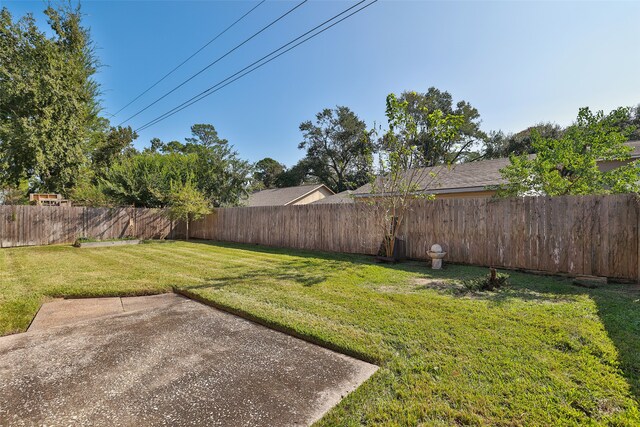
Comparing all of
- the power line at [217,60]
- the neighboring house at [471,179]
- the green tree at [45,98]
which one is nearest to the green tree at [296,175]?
the power line at [217,60]

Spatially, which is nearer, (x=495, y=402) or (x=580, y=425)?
(x=580, y=425)

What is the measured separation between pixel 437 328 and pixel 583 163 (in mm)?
6243

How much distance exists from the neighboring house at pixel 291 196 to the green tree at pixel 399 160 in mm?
14490

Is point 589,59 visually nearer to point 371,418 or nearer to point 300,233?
point 300,233

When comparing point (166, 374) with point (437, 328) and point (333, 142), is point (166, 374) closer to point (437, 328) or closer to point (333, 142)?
point (437, 328)

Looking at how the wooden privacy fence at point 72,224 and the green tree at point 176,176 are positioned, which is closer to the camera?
the wooden privacy fence at point 72,224

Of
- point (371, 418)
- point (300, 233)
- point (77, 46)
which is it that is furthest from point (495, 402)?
point (77, 46)

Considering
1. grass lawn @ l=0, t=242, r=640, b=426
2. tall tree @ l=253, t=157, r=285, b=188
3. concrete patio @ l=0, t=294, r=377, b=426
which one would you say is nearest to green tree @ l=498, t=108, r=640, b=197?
grass lawn @ l=0, t=242, r=640, b=426

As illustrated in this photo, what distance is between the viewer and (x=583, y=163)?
21.9 feet

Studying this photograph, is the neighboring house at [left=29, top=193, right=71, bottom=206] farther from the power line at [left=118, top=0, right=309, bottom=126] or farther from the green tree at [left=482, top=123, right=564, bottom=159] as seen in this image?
the green tree at [left=482, top=123, right=564, bottom=159]

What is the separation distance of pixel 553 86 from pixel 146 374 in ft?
41.8

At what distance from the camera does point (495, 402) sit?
1924 mm

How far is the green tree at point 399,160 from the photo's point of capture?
291 inches

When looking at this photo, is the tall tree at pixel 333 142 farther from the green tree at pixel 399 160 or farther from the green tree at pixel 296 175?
the green tree at pixel 399 160
